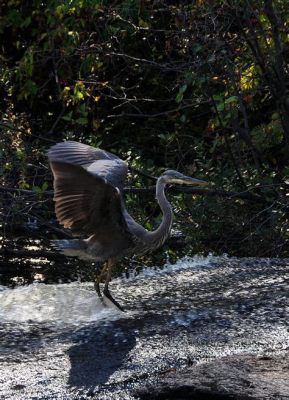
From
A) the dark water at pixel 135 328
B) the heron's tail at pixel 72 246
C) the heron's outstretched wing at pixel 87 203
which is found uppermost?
the heron's outstretched wing at pixel 87 203

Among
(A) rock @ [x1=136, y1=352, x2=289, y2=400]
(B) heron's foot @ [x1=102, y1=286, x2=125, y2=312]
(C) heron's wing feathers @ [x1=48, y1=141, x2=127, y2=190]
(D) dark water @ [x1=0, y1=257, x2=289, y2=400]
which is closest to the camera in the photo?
(A) rock @ [x1=136, y1=352, x2=289, y2=400]

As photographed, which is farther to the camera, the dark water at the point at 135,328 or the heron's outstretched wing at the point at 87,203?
the heron's outstretched wing at the point at 87,203

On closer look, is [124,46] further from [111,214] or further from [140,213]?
[111,214]

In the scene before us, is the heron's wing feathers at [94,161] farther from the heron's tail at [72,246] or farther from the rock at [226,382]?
the rock at [226,382]

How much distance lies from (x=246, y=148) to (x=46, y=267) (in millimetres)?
2186

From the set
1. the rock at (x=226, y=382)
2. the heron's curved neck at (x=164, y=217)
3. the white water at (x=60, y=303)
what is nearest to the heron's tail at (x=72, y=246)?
the white water at (x=60, y=303)

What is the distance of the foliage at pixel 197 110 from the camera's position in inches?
294

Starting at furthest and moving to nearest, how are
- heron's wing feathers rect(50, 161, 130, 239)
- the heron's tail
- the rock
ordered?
the heron's tail
heron's wing feathers rect(50, 161, 130, 239)
the rock

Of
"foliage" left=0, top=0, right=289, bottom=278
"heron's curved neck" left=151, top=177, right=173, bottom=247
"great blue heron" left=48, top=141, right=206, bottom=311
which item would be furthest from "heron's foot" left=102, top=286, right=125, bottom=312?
"foliage" left=0, top=0, right=289, bottom=278

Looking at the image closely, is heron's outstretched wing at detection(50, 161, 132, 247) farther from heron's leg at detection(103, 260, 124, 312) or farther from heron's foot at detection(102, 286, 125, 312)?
heron's foot at detection(102, 286, 125, 312)

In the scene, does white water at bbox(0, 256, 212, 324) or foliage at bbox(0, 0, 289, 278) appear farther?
foliage at bbox(0, 0, 289, 278)

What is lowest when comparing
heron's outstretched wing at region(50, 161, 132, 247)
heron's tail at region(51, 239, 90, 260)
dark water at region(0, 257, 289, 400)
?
dark water at region(0, 257, 289, 400)

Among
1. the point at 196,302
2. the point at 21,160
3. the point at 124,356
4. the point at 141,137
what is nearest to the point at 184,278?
the point at 196,302

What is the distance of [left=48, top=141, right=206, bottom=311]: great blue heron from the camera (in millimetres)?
5191
